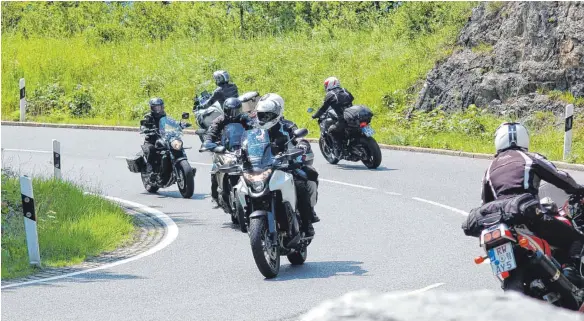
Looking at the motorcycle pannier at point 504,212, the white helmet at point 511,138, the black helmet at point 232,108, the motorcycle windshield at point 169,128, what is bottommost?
the motorcycle windshield at point 169,128

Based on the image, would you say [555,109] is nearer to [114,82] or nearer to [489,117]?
[489,117]

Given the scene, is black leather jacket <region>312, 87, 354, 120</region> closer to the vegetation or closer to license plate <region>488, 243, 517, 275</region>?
the vegetation

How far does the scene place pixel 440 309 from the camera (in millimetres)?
2236

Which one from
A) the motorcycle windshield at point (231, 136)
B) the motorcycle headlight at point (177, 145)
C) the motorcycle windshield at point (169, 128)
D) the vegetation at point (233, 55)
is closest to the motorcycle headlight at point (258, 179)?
the motorcycle windshield at point (231, 136)

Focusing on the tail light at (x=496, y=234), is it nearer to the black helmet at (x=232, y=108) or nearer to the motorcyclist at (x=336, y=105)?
the black helmet at (x=232, y=108)

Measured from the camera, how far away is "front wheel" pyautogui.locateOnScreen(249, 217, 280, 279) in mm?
10648

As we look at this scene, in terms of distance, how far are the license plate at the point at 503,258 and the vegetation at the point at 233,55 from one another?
16965 mm

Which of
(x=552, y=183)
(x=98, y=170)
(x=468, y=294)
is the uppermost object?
(x=468, y=294)

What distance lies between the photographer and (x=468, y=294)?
2.32 m

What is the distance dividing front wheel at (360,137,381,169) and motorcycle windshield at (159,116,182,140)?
12.5ft

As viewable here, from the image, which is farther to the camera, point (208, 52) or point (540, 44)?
point (208, 52)

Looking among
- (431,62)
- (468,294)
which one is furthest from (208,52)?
(468,294)

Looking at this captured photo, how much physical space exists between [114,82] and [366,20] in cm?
855

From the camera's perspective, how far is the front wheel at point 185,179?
1827 centimetres
